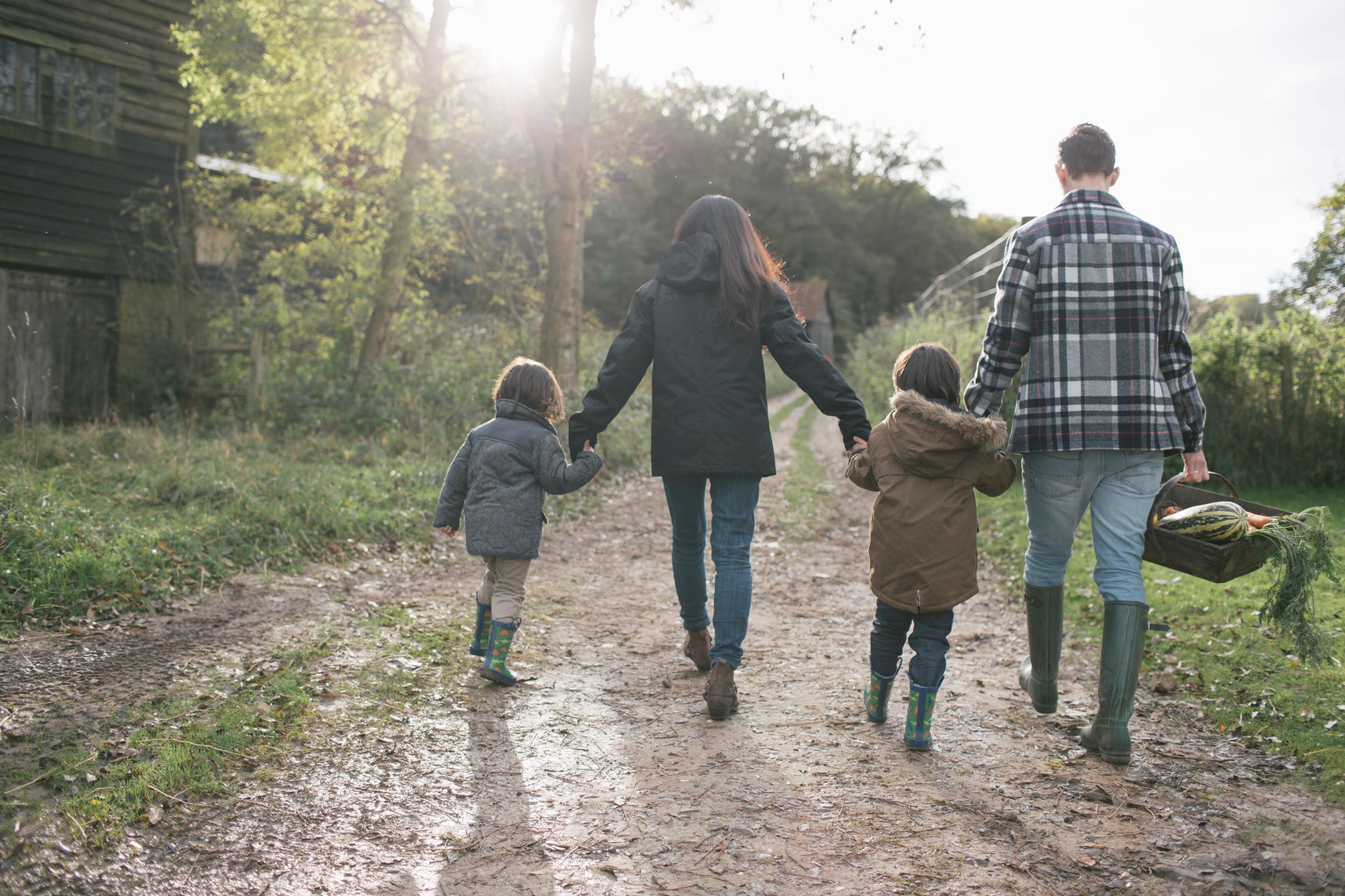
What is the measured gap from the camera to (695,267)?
395cm

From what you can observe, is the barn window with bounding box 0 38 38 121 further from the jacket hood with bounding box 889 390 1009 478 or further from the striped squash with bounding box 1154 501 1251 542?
the striped squash with bounding box 1154 501 1251 542

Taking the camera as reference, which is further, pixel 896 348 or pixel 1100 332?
pixel 896 348

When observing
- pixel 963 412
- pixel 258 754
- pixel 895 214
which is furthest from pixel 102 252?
pixel 895 214

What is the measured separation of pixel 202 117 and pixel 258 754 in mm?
13172

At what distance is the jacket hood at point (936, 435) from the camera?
133 inches

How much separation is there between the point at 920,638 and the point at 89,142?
1421cm

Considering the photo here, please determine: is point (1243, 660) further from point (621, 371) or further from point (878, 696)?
point (621, 371)

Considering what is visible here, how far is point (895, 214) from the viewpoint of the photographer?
62969 millimetres

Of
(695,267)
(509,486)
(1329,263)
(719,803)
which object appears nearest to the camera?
(719,803)

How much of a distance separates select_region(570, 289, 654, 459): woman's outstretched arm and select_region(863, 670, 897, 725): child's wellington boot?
155 centimetres

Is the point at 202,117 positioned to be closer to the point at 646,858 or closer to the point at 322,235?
the point at 322,235

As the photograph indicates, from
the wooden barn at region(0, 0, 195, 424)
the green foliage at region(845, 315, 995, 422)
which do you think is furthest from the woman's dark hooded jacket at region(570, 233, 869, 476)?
the wooden barn at region(0, 0, 195, 424)

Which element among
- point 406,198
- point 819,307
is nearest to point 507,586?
point 406,198

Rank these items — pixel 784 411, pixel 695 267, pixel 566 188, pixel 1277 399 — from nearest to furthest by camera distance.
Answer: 1. pixel 695 267
2. pixel 1277 399
3. pixel 566 188
4. pixel 784 411
